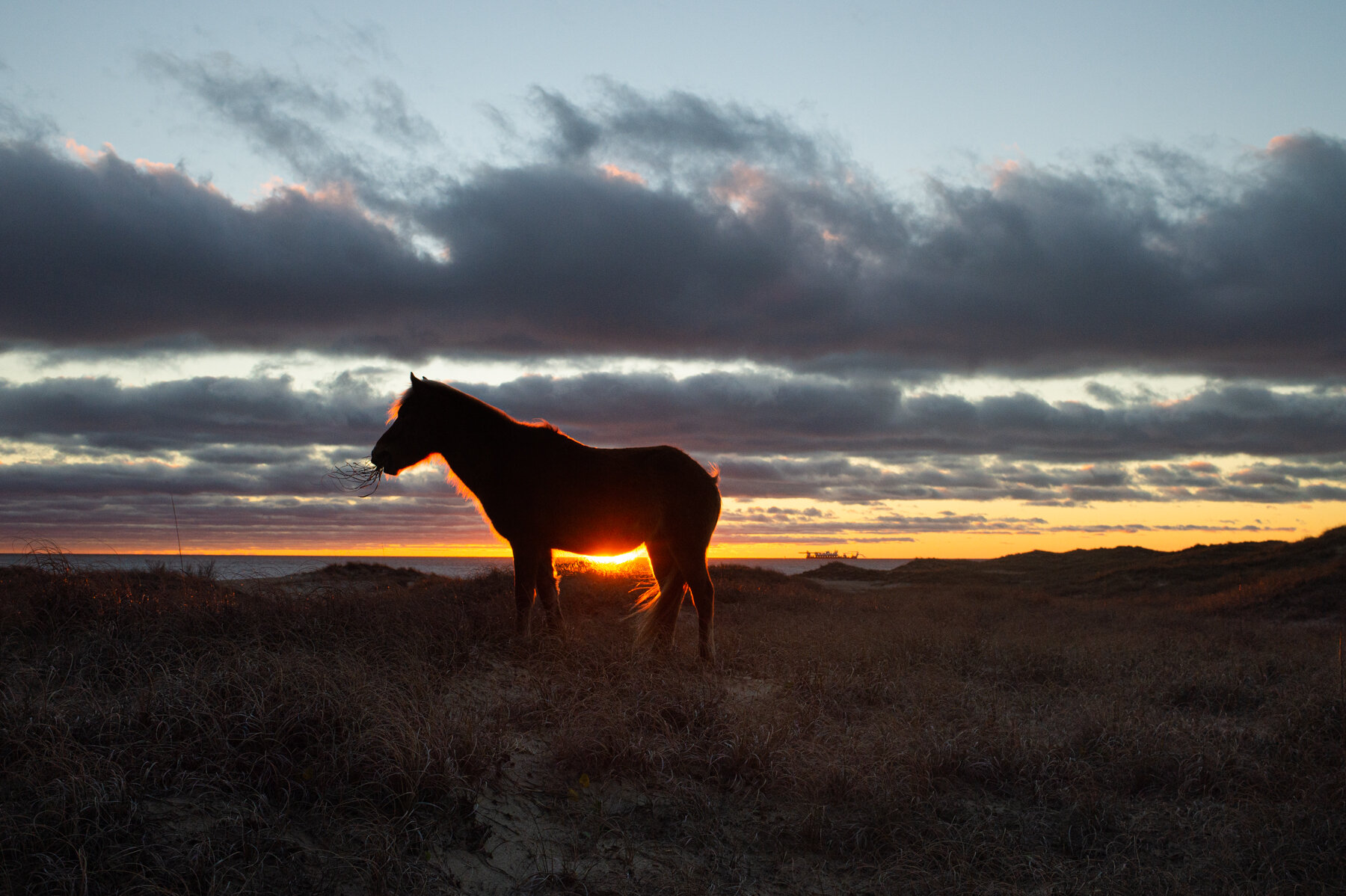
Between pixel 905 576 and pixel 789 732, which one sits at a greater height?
pixel 789 732

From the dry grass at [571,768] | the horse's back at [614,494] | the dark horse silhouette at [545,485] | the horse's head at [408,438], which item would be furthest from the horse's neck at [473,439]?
the dry grass at [571,768]

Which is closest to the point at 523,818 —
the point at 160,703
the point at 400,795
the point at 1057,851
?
the point at 400,795

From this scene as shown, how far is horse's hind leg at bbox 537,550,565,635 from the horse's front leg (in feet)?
0.39

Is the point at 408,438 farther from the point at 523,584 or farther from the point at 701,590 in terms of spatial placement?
the point at 701,590

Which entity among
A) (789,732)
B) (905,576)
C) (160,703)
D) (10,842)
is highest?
(160,703)

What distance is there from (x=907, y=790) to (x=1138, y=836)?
1474 mm

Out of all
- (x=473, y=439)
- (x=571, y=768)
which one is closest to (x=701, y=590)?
(x=473, y=439)

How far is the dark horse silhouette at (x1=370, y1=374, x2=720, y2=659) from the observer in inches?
290

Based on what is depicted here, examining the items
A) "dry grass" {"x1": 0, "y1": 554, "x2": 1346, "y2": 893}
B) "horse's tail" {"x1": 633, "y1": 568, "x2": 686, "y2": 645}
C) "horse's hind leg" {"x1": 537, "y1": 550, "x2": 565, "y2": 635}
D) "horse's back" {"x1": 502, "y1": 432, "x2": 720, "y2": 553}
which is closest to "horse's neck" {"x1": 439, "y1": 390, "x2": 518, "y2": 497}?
"horse's back" {"x1": 502, "y1": 432, "x2": 720, "y2": 553}

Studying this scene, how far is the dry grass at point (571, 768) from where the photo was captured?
11.4 ft

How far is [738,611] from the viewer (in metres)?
13.6

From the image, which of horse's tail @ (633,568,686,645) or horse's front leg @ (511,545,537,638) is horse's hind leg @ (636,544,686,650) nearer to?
horse's tail @ (633,568,686,645)

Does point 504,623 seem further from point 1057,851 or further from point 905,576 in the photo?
point 905,576

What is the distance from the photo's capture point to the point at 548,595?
7.55m
